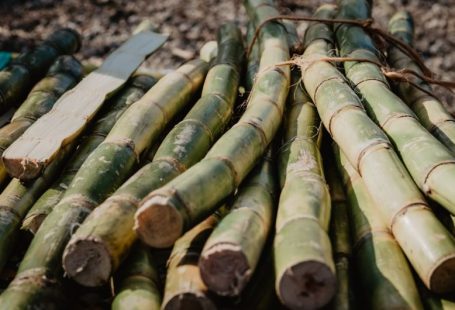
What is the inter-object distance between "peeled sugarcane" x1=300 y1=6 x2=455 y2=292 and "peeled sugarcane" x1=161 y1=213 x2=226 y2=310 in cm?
59

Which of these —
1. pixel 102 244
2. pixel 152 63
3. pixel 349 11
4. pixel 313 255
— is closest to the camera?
pixel 313 255

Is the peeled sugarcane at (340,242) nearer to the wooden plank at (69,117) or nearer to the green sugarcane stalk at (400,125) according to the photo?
the green sugarcane stalk at (400,125)

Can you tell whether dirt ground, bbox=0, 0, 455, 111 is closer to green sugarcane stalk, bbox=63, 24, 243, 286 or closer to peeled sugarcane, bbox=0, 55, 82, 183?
peeled sugarcane, bbox=0, 55, 82, 183

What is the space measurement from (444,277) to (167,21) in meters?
4.59

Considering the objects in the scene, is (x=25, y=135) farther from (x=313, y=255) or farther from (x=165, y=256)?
(x=313, y=255)

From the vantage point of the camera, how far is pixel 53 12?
592 centimetres

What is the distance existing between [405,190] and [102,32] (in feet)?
14.2

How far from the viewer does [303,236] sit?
1.67 m

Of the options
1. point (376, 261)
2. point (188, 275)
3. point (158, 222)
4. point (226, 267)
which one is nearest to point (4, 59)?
point (158, 222)

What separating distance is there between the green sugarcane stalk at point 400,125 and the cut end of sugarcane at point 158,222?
2.95 feet

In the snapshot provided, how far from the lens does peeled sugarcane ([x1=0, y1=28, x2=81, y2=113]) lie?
3045 mm

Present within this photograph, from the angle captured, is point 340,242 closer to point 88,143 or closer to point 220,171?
point 220,171

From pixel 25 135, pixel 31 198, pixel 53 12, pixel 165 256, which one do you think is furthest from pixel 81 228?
pixel 53 12

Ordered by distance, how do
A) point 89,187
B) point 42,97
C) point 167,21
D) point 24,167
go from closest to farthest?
point 89,187, point 24,167, point 42,97, point 167,21
